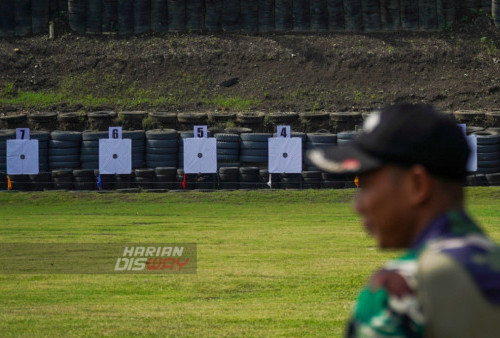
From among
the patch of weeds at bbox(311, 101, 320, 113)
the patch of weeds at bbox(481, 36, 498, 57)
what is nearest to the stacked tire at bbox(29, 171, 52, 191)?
the patch of weeds at bbox(311, 101, 320, 113)

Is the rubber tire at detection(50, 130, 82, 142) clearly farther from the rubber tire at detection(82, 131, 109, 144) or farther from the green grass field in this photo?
the green grass field

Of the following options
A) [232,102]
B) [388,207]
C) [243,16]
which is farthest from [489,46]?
[388,207]

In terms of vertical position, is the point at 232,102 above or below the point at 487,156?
above

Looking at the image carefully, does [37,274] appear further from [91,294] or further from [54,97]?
[54,97]

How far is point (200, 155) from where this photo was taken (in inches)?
1150

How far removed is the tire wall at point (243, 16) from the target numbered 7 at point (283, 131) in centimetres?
949

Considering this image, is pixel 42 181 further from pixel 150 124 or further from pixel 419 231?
pixel 419 231

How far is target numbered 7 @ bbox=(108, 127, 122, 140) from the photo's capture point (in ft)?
98.0

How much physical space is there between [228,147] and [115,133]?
3282mm

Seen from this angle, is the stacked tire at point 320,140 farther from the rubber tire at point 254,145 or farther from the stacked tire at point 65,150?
the stacked tire at point 65,150

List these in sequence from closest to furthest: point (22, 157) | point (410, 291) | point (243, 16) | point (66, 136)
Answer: point (410, 291)
point (22, 157)
point (66, 136)
point (243, 16)

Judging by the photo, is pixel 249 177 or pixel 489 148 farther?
pixel 489 148

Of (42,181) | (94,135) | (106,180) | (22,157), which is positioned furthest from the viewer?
(94,135)

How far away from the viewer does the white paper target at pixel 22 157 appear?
28.9 metres
